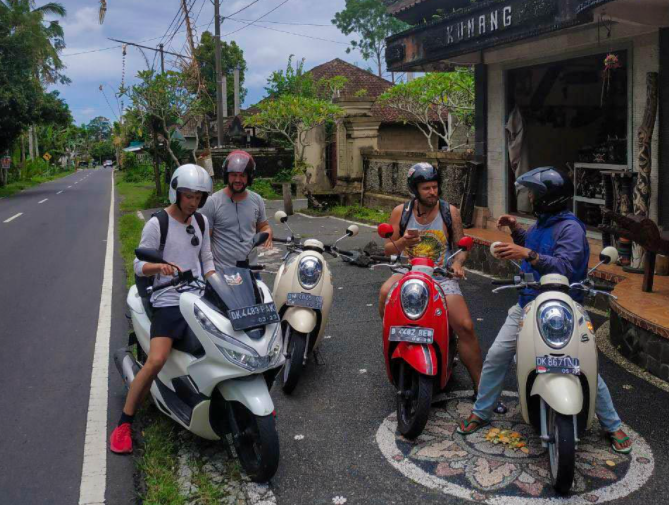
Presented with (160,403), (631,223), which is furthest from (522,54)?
(160,403)

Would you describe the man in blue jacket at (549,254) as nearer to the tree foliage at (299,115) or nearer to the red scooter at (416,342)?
the red scooter at (416,342)

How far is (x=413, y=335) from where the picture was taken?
4371mm

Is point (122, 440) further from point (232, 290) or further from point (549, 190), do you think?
point (549, 190)

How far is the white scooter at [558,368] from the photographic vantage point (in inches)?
144

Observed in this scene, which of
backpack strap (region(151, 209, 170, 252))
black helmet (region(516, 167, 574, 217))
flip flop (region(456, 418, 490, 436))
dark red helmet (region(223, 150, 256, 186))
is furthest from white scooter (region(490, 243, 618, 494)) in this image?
dark red helmet (region(223, 150, 256, 186))

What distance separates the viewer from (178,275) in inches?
168

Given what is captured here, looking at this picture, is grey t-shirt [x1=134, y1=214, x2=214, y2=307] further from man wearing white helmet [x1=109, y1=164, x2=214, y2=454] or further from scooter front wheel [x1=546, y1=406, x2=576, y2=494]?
scooter front wheel [x1=546, y1=406, x2=576, y2=494]

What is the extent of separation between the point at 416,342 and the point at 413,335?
47 millimetres

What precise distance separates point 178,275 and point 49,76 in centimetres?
4237

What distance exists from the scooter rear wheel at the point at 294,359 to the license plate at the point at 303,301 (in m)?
0.21

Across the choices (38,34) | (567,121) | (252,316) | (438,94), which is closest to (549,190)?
(252,316)

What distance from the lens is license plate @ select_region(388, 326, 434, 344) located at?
171 inches

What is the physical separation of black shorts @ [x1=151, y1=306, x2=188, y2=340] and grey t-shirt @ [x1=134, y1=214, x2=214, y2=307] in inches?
3.0

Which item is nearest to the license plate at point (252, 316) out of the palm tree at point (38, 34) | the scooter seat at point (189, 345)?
the scooter seat at point (189, 345)
